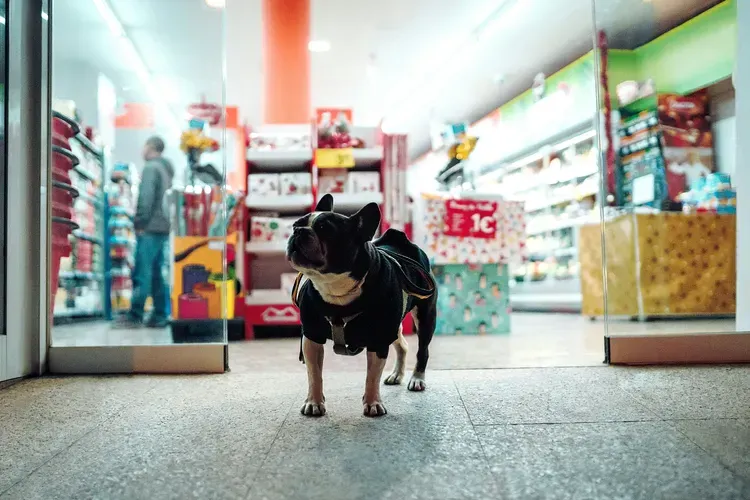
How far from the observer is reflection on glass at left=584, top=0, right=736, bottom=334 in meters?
4.25

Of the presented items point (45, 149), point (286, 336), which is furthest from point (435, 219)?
point (45, 149)

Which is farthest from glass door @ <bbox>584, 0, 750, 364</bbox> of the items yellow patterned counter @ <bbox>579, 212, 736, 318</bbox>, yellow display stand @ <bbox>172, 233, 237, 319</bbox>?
yellow display stand @ <bbox>172, 233, 237, 319</bbox>

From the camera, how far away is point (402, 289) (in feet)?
6.00

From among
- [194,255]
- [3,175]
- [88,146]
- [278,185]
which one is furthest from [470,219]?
[88,146]

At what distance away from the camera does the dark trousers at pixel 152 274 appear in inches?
190

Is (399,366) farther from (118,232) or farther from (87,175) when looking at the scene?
(118,232)

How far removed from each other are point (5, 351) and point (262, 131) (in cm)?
286

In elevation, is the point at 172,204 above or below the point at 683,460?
above

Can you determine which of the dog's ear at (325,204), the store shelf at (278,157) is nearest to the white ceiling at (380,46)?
the store shelf at (278,157)

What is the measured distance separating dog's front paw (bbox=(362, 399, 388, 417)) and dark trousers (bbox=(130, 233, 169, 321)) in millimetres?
3553

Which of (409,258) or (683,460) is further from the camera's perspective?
(409,258)

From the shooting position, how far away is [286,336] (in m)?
4.49

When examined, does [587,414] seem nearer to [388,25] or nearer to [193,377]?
[193,377]

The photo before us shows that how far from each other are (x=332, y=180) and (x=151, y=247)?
5.47 ft
